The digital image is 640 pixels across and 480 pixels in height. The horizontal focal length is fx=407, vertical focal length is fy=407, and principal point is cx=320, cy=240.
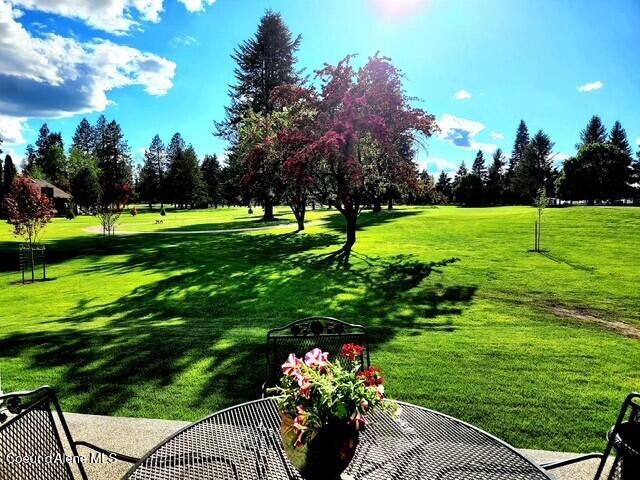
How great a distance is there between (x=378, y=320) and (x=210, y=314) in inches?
150

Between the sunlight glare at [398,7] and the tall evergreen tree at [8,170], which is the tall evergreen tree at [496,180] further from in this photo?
the tall evergreen tree at [8,170]

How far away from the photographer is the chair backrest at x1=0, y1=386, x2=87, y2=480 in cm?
185

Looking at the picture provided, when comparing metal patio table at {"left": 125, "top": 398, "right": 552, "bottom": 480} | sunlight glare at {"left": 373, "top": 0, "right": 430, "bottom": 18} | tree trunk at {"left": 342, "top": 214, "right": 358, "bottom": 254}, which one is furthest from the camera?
tree trunk at {"left": 342, "top": 214, "right": 358, "bottom": 254}

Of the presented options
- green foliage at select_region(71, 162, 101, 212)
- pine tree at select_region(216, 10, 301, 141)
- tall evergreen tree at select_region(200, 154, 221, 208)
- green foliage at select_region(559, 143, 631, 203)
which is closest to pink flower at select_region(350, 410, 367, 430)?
pine tree at select_region(216, 10, 301, 141)

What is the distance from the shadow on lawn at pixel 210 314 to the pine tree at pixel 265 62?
1955 cm

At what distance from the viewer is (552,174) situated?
184 ft

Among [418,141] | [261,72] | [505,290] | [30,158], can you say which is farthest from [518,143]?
[30,158]

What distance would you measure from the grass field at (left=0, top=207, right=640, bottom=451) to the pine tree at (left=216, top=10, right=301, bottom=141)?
1899 centimetres

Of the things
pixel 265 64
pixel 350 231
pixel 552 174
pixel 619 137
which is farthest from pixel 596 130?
pixel 350 231

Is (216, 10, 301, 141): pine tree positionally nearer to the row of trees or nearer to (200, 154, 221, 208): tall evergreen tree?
the row of trees

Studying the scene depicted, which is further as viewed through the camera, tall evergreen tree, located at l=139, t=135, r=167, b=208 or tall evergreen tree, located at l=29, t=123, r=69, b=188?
tall evergreen tree, located at l=139, t=135, r=167, b=208

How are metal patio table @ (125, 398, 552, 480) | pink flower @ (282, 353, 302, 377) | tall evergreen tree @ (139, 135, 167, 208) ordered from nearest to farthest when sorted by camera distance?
pink flower @ (282, 353, 302, 377) < metal patio table @ (125, 398, 552, 480) < tall evergreen tree @ (139, 135, 167, 208)

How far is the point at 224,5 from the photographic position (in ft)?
40.7

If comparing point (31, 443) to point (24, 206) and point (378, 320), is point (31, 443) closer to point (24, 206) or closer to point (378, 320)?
point (378, 320)
